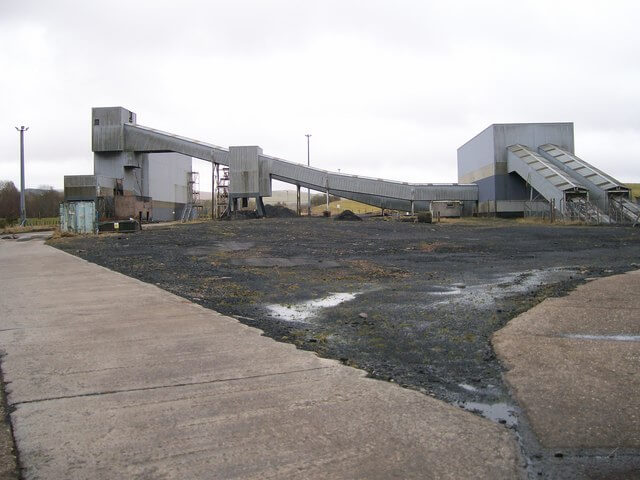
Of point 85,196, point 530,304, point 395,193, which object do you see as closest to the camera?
point 530,304

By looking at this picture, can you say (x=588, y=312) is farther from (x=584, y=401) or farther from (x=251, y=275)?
(x=251, y=275)

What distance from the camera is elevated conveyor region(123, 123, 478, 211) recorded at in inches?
1740

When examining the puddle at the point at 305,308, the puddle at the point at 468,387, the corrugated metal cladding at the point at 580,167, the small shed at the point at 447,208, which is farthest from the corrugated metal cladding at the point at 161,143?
the puddle at the point at 468,387

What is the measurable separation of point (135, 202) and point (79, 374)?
43.2 meters

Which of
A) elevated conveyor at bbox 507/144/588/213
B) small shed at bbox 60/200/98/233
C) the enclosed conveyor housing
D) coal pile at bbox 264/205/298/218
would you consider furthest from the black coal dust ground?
coal pile at bbox 264/205/298/218

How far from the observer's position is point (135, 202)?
148ft

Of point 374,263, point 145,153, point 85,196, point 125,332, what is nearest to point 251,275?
point 374,263

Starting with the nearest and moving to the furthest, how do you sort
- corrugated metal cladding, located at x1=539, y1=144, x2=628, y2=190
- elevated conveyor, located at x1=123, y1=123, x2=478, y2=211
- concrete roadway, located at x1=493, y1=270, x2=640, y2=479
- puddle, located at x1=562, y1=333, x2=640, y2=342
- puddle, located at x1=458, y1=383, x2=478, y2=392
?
concrete roadway, located at x1=493, y1=270, x2=640, y2=479 → puddle, located at x1=458, y1=383, x2=478, y2=392 → puddle, located at x1=562, y1=333, x2=640, y2=342 → corrugated metal cladding, located at x1=539, y1=144, x2=628, y2=190 → elevated conveyor, located at x1=123, y1=123, x2=478, y2=211

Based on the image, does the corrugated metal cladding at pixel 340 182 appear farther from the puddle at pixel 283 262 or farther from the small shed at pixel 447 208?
the puddle at pixel 283 262

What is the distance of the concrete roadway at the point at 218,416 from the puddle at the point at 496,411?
16 centimetres

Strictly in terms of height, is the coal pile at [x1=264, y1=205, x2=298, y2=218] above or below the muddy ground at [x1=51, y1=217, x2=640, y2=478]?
above

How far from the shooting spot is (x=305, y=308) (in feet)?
25.7

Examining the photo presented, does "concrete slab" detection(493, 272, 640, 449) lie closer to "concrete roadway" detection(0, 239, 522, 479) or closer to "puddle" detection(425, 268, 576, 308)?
"concrete roadway" detection(0, 239, 522, 479)

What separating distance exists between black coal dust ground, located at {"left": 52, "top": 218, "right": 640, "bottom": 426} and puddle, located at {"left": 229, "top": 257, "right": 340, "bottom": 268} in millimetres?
31
